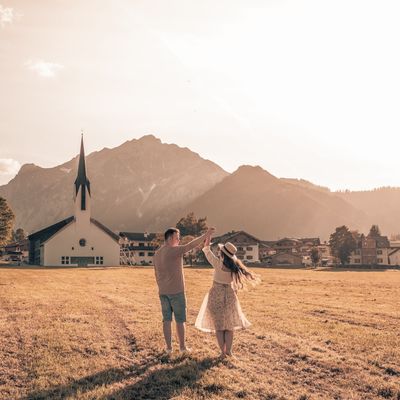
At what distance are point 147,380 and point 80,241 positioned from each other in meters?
91.8

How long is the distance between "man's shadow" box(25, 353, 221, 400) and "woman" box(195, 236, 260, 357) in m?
0.69

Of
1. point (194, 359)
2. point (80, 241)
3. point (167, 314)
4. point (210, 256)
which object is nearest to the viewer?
point (194, 359)

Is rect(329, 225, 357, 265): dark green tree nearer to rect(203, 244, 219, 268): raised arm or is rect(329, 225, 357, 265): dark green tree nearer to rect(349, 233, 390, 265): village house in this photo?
rect(349, 233, 390, 265): village house

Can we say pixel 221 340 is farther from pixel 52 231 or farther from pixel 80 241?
pixel 52 231

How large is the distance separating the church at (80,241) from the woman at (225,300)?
8856cm

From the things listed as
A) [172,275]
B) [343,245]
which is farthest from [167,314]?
[343,245]

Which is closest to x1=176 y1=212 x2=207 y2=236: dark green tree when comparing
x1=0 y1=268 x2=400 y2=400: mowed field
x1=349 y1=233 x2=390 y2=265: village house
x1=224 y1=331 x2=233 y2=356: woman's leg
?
x1=349 y1=233 x2=390 y2=265: village house

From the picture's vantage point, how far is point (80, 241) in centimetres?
9756

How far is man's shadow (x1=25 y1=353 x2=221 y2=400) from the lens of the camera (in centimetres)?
823

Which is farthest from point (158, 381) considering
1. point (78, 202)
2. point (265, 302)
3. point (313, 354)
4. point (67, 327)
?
point (78, 202)

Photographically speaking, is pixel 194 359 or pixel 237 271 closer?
pixel 194 359

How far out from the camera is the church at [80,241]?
312 feet

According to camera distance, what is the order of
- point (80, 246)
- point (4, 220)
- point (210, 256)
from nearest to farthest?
point (210, 256) → point (4, 220) → point (80, 246)

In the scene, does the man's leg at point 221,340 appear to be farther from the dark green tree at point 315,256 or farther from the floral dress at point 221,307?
the dark green tree at point 315,256
